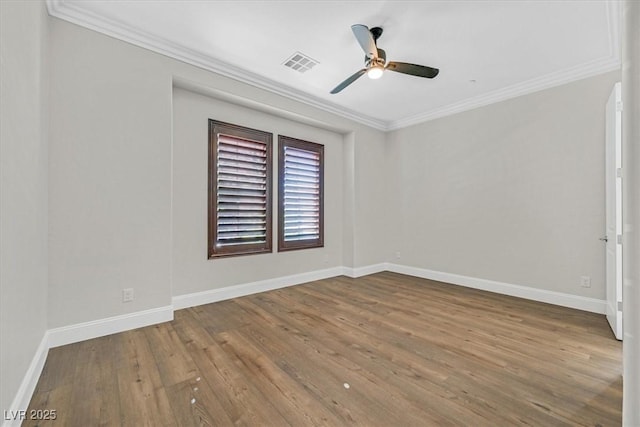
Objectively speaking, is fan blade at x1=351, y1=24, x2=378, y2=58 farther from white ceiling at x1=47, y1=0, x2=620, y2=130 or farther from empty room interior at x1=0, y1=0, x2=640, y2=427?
white ceiling at x1=47, y1=0, x2=620, y2=130

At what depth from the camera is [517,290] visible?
3869 millimetres

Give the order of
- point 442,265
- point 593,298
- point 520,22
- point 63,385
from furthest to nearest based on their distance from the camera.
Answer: point 442,265
point 593,298
point 520,22
point 63,385

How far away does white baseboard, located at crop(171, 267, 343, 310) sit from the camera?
3.37 meters

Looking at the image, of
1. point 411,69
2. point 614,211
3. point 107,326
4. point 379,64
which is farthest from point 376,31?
point 107,326

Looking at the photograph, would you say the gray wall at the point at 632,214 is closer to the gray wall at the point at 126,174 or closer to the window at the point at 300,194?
the gray wall at the point at 126,174

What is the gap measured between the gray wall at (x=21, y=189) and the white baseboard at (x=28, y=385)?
0.05 m

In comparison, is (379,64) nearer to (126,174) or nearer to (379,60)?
(379,60)

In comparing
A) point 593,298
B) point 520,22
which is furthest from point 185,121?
point 593,298

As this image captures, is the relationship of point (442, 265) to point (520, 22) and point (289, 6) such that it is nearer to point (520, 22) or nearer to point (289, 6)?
point (520, 22)

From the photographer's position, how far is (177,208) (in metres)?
3.34

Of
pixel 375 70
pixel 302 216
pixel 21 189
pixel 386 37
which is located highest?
pixel 386 37

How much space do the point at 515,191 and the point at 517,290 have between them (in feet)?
4.63

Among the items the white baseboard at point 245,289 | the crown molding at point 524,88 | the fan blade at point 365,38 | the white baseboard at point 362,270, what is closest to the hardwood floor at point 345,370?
the white baseboard at point 245,289

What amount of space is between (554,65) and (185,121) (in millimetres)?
4568
